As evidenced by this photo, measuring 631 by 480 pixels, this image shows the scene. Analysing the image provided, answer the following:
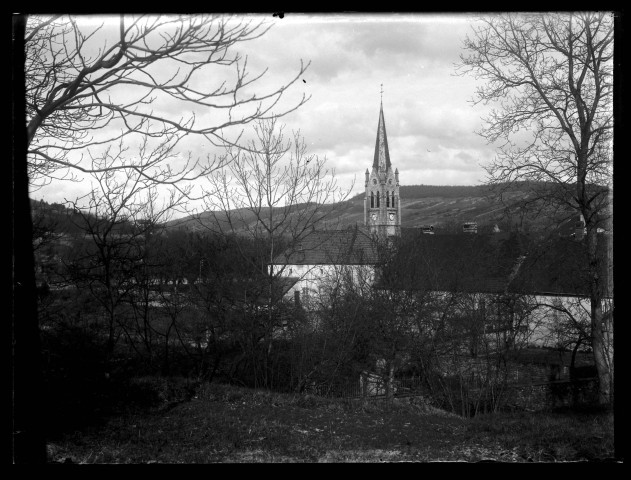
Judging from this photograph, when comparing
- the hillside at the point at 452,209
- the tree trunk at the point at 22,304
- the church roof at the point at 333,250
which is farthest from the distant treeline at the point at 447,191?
the tree trunk at the point at 22,304

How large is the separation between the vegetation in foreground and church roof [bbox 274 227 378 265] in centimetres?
267

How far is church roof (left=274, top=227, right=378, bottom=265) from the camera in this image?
6430 millimetres

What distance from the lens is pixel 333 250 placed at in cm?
1057

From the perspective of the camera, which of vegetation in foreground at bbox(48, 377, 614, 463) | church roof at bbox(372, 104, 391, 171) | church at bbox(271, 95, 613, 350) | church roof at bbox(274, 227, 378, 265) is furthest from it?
church roof at bbox(274, 227, 378, 265)

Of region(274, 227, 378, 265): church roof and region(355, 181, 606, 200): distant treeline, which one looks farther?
region(274, 227, 378, 265): church roof

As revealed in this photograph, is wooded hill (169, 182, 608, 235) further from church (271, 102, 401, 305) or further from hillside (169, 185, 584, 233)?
church (271, 102, 401, 305)

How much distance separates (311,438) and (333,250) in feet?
24.6

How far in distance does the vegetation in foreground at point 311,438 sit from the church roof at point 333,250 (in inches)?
105

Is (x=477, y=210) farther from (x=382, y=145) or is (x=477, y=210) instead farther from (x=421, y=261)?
(x=421, y=261)

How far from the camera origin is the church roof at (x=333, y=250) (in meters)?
6.43

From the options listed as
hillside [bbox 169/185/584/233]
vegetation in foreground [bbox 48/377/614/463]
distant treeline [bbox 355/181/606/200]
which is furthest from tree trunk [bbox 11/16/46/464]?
distant treeline [bbox 355/181/606/200]

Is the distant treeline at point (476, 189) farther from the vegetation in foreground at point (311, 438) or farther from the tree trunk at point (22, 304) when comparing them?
the tree trunk at point (22, 304)

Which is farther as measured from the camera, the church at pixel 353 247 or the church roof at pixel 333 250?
the church roof at pixel 333 250
